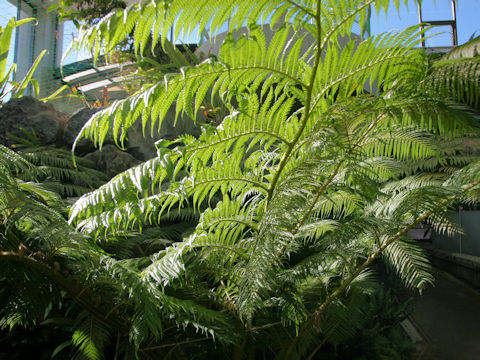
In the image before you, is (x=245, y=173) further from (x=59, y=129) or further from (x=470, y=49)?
(x=59, y=129)

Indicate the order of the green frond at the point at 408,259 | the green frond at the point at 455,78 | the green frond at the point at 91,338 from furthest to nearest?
1. the green frond at the point at 408,259
2. the green frond at the point at 91,338
3. the green frond at the point at 455,78

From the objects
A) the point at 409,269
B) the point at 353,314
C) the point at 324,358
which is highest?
the point at 409,269

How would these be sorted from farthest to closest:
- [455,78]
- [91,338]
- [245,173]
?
[245,173]
[91,338]
[455,78]

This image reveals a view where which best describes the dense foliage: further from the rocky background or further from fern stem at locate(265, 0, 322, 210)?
the rocky background

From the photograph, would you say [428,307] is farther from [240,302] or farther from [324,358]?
[240,302]

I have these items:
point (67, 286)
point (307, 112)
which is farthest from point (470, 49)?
point (67, 286)

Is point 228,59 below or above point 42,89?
below

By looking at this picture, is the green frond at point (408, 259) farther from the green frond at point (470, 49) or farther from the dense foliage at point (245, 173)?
the green frond at point (470, 49)

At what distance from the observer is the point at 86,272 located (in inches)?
45.4

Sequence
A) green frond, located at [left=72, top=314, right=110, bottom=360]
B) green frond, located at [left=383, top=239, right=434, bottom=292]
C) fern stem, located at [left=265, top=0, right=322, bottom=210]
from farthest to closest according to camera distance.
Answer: green frond, located at [left=383, top=239, right=434, bottom=292] → green frond, located at [left=72, top=314, right=110, bottom=360] → fern stem, located at [left=265, top=0, right=322, bottom=210]

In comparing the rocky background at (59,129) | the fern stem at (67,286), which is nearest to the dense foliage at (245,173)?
the fern stem at (67,286)

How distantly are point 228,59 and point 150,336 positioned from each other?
984mm

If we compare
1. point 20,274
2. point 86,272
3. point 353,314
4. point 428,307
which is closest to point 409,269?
point 353,314

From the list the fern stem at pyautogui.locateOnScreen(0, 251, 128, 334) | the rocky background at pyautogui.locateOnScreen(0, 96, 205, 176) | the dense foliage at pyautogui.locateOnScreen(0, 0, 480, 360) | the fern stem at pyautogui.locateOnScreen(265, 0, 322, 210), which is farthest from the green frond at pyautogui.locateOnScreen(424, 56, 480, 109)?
the rocky background at pyautogui.locateOnScreen(0, 96, 205, 176)
